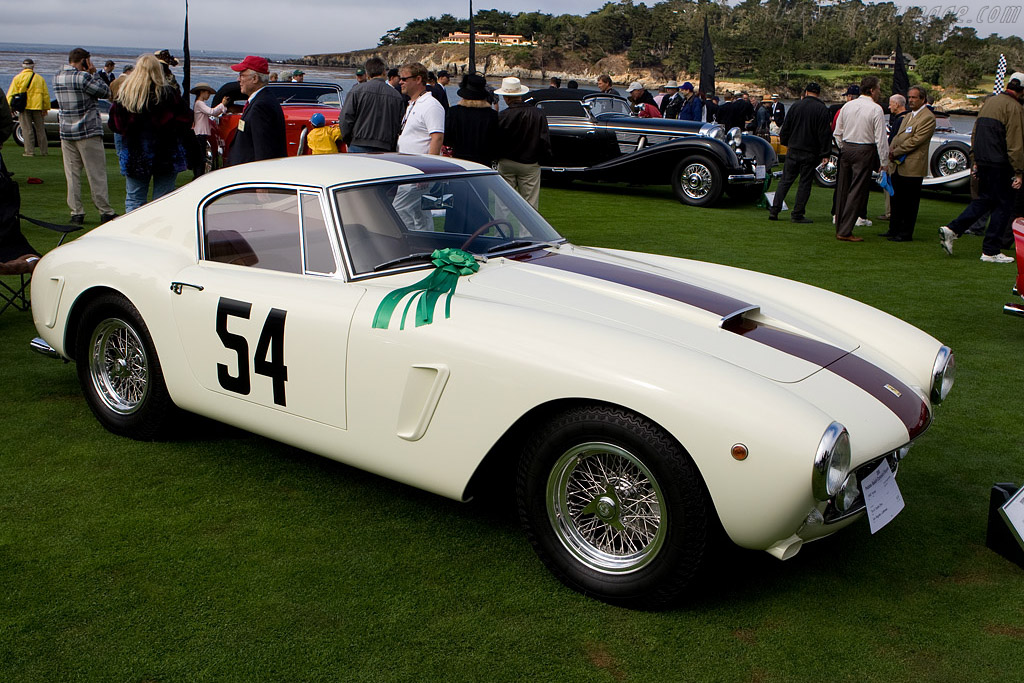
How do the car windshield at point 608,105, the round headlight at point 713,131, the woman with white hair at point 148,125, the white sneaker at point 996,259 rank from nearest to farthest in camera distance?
the woman with white hair at point 148,125
the white sneaker at point 996,259
the round headlight at point 713,131
the car windshield at point 608,105

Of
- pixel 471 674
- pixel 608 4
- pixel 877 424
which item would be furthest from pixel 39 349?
pixel 608 4

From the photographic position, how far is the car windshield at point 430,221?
140 inches

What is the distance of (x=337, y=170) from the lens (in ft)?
12.6

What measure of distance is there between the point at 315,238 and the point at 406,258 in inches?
15.5

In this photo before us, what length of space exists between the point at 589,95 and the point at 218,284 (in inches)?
507

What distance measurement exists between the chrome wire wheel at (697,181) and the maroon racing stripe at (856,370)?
400 inches

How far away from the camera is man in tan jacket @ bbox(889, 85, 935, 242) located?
9922 mm

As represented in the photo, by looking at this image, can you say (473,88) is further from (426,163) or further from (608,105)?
(608,105)

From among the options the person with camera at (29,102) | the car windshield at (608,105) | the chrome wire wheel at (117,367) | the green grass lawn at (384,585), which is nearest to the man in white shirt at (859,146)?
the car windshield at (608,105)

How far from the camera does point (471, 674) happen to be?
2.54 meters

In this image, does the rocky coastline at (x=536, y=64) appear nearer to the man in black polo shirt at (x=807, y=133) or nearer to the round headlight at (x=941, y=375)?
the man in black polo shirt at (x=807, y=133)

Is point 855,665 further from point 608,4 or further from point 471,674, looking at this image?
point 608,4

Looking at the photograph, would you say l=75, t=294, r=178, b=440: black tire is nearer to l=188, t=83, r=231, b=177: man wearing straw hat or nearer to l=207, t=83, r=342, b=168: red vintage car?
l=188, t=83, r=231, b=177: man wearing straw hat

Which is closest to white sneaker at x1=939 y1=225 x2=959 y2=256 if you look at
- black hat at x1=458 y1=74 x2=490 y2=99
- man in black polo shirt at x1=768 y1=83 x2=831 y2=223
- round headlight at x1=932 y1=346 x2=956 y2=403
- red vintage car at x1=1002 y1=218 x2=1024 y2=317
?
man in black polo shirt at x1=768 y1=83 x2=831 y2=223
